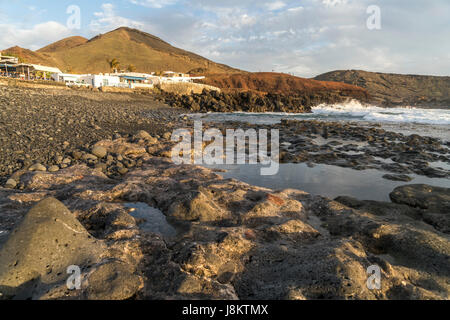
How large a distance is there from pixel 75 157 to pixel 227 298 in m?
6.61

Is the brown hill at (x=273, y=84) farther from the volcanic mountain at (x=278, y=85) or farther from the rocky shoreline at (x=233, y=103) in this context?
the rocky shoreline at (x=233, y=103)

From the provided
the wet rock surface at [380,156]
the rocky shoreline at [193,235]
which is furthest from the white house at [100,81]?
the rocky shoreline at [193,235]

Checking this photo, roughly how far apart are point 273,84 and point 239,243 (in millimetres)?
60752

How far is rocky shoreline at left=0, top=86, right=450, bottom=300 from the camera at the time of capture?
93.3 inches

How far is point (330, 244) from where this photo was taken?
3.17m

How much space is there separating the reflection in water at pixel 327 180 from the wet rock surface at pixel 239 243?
34.6 inches

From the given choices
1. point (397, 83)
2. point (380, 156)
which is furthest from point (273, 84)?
point (397, 83)

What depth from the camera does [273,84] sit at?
59750mm

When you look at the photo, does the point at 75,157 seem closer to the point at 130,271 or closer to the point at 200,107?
the point at 130,271

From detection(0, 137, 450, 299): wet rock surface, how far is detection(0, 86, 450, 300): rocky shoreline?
2 centimetres

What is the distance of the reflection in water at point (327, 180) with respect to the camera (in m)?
6.20

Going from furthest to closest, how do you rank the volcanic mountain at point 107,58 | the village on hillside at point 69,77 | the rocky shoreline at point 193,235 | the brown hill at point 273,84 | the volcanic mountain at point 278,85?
the volcanic mountain at point 107,58 → the brown hill at point 273,84 → the volcanic mountain at point 278,85 → the village on hillside at point 69,77 → the rocky shoreline at point 193,235

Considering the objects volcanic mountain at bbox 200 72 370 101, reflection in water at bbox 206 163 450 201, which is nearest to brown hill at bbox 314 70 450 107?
volcanic mountain at bbox 200 72 370 101

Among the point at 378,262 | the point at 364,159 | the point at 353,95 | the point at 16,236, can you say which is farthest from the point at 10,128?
the point at 353,95
